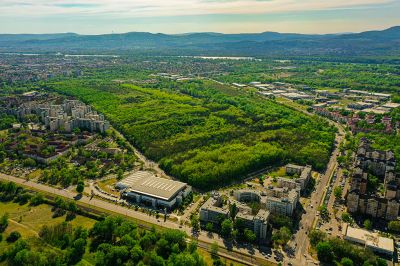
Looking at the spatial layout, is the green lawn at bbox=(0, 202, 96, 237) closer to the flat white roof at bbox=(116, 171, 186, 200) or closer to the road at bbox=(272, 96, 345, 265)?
the flat white roof at bbox=(116, 171, 186, 200)

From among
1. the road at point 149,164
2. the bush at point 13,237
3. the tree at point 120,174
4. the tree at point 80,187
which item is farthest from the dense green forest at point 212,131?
the bush at point 13,237

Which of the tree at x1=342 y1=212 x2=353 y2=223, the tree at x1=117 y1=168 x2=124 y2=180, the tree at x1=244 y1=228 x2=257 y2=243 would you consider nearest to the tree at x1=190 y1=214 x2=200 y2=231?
the tree at x1=244 y1=228 x2=257 y2=243

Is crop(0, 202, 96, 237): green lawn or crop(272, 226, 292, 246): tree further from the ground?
crop(272, 226, 292, 246): tree

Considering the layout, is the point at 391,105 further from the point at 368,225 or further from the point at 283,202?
the point at 283,202

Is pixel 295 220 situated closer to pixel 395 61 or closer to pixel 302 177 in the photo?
pixel 302 177

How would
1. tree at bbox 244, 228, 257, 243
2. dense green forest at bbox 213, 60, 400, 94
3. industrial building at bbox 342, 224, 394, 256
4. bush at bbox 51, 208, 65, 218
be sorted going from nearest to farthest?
industrial building at bbox 342, 224, 394, 256 → tree at bbox 244, 228, 257, 243 → bush at bbox 51, 208, 65, 218 → dense green forest at bbox 213, 60, 400, 94

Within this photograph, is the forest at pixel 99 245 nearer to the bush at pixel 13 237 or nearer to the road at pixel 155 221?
the bush at pixel 13 237

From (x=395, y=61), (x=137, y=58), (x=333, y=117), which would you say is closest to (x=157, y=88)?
(x=333, y=117)

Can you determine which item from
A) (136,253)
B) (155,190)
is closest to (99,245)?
(136,253)
